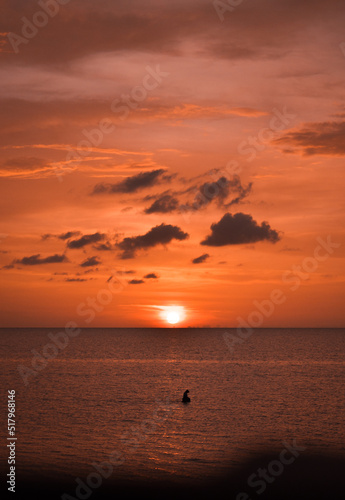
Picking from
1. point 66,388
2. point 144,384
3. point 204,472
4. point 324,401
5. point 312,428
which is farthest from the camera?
point 144,384

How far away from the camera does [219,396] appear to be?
82250 mm

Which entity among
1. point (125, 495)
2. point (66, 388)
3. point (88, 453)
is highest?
point (66, 388)

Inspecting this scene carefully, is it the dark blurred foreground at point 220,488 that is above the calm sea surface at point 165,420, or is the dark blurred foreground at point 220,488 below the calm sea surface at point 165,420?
below

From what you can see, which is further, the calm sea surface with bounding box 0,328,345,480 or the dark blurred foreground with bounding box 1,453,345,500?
the calm sea surface with bounding box 0,328,345,480

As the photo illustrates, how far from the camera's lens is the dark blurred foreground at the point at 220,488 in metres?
36.4

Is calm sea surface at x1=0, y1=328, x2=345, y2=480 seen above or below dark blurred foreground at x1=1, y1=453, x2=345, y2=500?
above

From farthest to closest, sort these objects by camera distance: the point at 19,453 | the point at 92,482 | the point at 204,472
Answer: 1. the point at 19,453
2. the point at 204,472
3. the point at 92,482

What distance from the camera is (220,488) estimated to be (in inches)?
1502

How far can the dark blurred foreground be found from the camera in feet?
119

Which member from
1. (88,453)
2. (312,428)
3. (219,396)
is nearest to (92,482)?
(88,453)

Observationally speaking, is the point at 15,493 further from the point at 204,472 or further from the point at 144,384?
the point at 144,384

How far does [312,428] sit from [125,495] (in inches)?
1150

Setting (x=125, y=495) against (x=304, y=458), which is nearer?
(x=125, y=495)

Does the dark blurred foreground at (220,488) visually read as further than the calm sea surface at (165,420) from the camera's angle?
No
